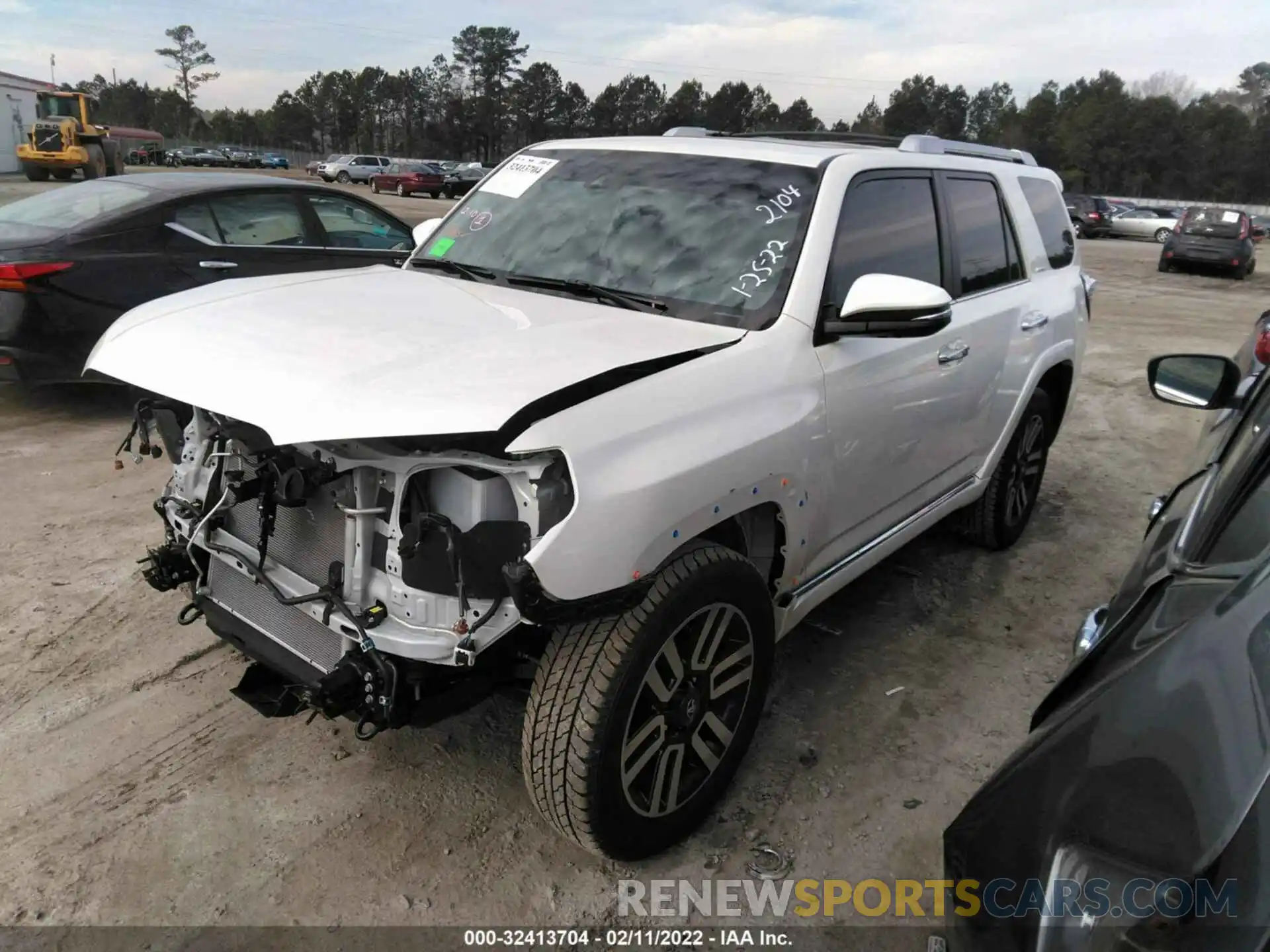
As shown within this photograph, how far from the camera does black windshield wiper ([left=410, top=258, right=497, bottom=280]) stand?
11.3ft

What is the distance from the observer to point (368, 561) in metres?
2.41

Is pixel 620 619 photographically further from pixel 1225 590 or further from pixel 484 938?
pixel 1225 590

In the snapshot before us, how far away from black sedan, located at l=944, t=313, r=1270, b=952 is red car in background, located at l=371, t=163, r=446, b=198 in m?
41.5

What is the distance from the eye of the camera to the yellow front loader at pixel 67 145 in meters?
32.3

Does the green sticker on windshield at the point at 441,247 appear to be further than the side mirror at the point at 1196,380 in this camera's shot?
Yes

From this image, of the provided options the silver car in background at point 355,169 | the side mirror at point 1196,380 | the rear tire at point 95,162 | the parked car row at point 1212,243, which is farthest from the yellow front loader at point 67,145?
the side mirror at point 1196,380

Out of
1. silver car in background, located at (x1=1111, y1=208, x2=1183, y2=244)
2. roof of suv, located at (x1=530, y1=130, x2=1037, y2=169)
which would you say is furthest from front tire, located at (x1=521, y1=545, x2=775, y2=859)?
silver car in background, located at (x1=1111, y1=208, x2=1183, y2=244)

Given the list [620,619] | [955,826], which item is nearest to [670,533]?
[620,619]

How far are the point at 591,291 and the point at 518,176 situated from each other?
104cm

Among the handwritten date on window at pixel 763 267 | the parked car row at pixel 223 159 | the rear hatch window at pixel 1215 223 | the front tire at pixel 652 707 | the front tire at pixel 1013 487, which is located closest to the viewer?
the front tire at pixel 652 707

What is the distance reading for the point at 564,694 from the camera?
2320mm

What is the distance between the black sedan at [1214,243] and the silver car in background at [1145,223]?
1276 cm

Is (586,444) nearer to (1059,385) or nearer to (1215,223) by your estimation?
(1059,385)

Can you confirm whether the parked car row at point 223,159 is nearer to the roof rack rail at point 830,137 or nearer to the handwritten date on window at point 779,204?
the roof rack rail at point 830,137
